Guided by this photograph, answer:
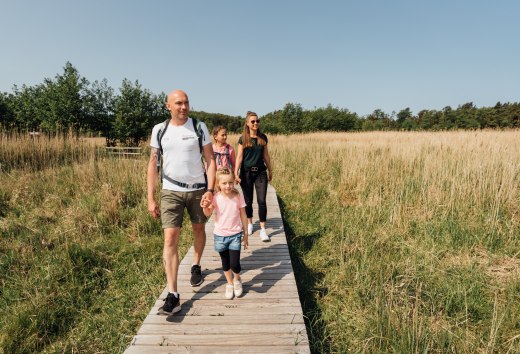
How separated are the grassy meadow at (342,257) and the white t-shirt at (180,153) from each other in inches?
76.5

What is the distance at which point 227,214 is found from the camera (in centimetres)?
274

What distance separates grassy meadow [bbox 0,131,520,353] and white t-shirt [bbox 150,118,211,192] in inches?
76.5

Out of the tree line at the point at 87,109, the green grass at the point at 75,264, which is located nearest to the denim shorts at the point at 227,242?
the green grass at the point at 75,264

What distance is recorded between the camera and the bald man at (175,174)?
253 centimetres

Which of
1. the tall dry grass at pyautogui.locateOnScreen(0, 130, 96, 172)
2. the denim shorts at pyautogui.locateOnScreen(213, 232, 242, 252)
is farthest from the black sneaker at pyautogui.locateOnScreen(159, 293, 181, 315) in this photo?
the tall dry grass at pyautogui.locateOnScreen(0, 130, 96, 172)

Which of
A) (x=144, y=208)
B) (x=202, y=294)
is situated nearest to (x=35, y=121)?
(x=144, y=208)

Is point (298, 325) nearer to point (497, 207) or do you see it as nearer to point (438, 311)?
point (438, 311)

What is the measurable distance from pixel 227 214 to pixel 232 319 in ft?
3.31

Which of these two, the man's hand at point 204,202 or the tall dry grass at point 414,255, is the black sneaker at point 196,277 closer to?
the man's hand at point 204,202

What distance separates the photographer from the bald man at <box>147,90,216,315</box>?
2531 mm

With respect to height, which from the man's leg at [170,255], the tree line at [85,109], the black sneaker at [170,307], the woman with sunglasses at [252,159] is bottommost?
the black sneaker at [170,307]

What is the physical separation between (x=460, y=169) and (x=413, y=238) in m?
2.58

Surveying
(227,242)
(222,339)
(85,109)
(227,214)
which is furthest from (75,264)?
(85,109)

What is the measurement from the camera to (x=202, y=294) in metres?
2.90
